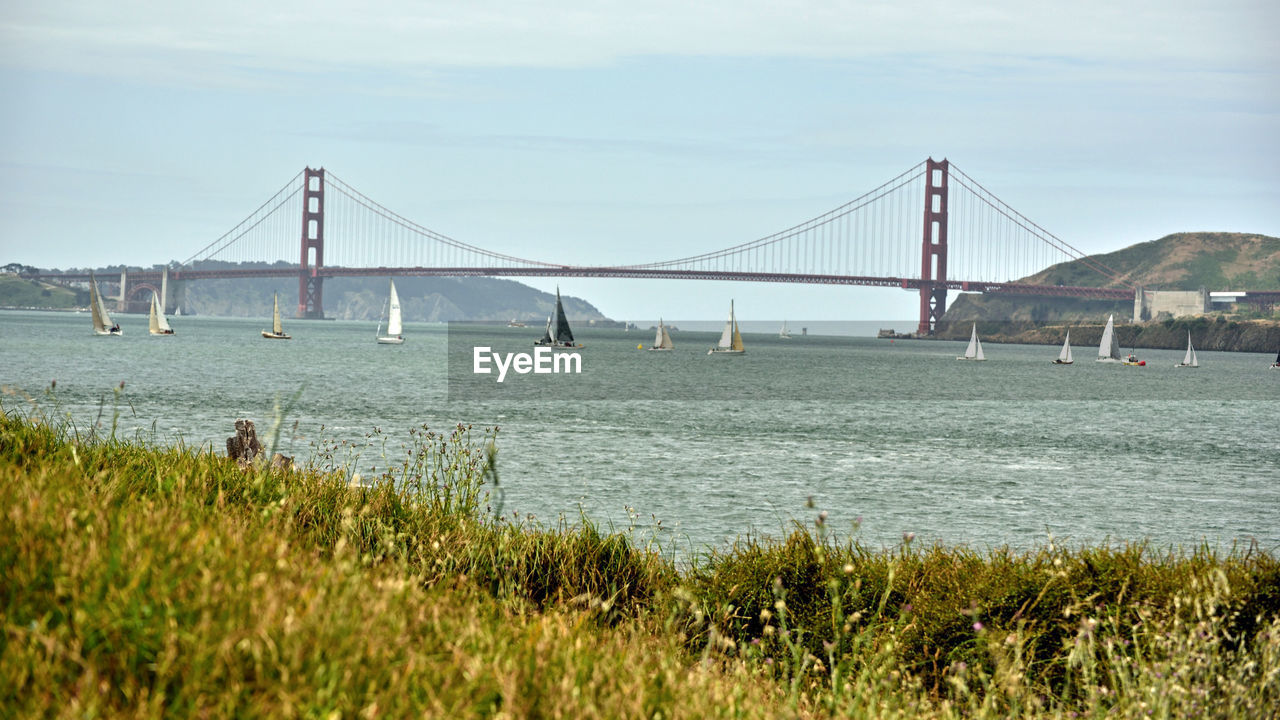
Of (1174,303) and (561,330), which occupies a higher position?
(1174,303)

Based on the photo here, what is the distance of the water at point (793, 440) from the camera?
18.2 meters

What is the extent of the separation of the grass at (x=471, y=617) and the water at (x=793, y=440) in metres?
0.81

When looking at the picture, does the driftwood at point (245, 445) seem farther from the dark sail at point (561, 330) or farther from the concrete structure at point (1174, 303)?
the concrete structure at point (1174, 303)

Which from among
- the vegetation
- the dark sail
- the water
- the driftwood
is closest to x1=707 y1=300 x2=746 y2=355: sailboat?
the dark sail

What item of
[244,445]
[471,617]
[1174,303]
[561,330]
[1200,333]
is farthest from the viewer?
[1174,303]

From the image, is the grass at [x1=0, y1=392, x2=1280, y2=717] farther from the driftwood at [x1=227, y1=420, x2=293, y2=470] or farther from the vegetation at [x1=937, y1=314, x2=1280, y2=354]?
the vegetation at [x1=937, y1=314, x2=1280, y2=354]

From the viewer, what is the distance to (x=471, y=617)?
4.34 metres

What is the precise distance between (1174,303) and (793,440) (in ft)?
554

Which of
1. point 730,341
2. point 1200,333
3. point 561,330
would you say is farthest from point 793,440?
point 1200,333

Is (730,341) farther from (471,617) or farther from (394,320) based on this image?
(471,617)

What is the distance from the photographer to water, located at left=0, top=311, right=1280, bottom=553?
1819 centimetres

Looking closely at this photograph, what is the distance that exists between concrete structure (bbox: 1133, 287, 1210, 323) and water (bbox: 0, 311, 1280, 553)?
10803cm

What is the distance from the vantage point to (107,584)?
3545mm

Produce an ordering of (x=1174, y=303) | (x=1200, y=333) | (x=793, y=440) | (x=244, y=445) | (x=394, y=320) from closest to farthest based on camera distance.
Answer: (x=244, y=445), (x=793, y=440), (x=394, y=320), (x=1200, y=333), (x=1174, y=303)
